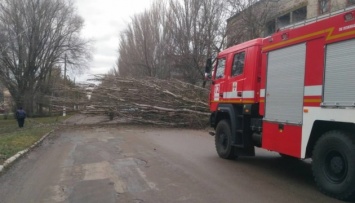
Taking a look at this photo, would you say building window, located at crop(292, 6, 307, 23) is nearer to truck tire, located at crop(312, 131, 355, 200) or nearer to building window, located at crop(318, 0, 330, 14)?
building window, located at crop(318, 0, 330, 14)

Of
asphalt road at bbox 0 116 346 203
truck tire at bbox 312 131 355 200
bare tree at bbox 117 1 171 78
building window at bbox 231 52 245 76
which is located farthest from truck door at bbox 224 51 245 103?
bare tree at bbox 117 1 171 78

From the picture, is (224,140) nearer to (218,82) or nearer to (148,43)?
(218,82)

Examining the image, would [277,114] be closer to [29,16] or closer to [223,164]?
[223,164]

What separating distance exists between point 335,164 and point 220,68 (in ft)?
16.7

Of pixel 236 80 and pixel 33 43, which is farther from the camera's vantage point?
pixel 33 43

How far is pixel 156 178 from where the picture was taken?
825cm

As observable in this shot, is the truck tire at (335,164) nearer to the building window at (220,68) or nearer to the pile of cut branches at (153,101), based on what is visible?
the building window at (220,68)

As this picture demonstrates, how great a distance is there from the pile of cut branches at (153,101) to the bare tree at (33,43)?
22942 millimetres

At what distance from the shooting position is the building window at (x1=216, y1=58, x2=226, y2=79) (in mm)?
A: 10789

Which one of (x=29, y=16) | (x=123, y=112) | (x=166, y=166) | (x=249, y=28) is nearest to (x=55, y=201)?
(x=166, y=166)

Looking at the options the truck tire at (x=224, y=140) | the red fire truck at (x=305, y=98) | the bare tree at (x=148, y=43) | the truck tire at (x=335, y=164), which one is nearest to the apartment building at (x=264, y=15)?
the bare tree at (x=148, y=43)

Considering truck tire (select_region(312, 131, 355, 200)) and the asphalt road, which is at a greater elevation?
truck tire (select_region(312, 131, 355, 200))

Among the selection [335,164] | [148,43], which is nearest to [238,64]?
[335,164]

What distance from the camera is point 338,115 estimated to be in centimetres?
627
